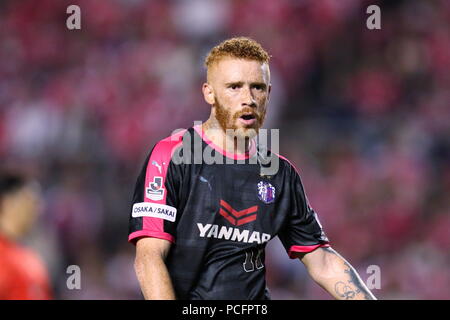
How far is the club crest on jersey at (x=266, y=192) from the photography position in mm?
3586

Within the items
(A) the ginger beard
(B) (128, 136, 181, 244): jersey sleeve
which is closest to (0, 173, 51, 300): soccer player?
(B) (128, 136, 181, 244): jersey sleeve

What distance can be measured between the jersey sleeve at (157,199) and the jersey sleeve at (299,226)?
0.61 metres

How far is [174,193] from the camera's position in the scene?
340 centimetres

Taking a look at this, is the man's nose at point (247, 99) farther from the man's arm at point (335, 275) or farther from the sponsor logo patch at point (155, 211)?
the man's arm at point (335, 275)

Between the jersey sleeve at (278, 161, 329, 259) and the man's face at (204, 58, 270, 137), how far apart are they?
363 mm

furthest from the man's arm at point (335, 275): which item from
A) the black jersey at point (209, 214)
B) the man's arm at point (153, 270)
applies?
the man's arm at point (153, 270)

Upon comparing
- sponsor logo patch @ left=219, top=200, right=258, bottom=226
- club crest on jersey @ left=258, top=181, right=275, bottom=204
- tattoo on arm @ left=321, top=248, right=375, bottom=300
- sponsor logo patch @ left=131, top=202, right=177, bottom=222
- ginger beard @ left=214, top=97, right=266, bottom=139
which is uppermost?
ginger beard @ left=214, top=97, right=266, bottom=139

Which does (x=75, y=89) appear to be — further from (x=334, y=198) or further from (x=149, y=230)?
(x=149, y=230)

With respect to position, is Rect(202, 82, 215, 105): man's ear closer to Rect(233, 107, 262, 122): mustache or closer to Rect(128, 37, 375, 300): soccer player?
Rect(128, 37, 375, 300): soccer player

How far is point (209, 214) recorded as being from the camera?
136 inches

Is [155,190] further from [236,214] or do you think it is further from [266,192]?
[266,192]

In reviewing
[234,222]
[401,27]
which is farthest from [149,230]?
[401,27]

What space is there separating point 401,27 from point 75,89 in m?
4.26

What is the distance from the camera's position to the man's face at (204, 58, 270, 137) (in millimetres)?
3506
